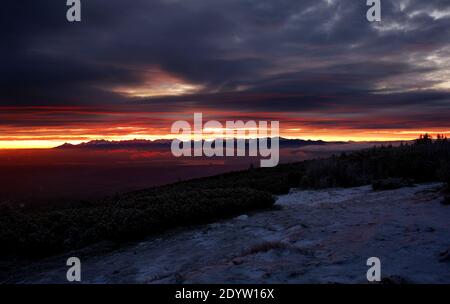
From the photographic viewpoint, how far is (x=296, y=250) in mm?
6039

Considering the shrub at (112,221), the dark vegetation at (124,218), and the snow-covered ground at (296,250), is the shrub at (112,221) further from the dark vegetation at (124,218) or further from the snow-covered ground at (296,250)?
the snow-covered ground at (296,250)

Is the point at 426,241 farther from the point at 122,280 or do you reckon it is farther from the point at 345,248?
the point at 122,280

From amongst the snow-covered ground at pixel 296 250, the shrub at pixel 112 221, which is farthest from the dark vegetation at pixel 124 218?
the snow-covered ground at pixel 296 250

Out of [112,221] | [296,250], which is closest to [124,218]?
[112,221]

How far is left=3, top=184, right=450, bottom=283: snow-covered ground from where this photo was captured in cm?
498

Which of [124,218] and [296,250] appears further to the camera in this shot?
[124,218]

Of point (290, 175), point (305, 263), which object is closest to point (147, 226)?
point (305, 263)

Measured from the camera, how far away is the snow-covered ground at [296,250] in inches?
196

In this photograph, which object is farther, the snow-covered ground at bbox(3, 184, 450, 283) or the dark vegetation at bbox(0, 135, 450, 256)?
the dark vegetation at bbox(0, 135, 450, 256)

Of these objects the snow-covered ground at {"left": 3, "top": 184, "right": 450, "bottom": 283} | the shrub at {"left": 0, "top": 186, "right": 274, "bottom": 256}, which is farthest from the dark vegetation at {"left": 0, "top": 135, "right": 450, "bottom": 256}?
the snow-covered ground at {"left": 3, "top": 184, "right": 450, "bottom": 283}

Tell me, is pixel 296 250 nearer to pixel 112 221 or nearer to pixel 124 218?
pixel 124 218

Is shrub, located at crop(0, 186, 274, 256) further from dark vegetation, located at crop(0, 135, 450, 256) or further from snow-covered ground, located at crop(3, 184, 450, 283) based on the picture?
snow-covered ground, located at crop(3, 184, 450, 283)

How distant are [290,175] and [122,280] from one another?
12.3 m

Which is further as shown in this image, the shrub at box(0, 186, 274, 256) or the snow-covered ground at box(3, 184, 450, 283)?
the shrub at box(0, 186, 274, 256)
